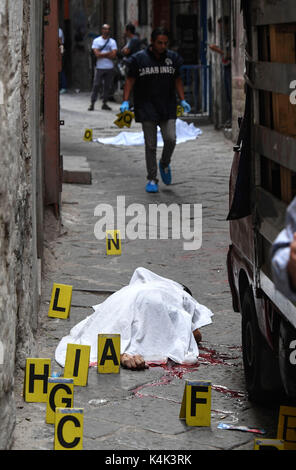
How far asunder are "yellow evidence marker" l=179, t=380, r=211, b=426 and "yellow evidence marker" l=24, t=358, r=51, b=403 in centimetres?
63

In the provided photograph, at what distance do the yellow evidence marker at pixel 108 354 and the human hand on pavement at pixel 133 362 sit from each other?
74 mm

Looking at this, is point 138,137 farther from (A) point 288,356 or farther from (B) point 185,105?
(A) point 288,356

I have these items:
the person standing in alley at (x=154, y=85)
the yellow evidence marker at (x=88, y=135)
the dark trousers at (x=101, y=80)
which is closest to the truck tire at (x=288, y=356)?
the person standing in alley at (x=154, y=85)

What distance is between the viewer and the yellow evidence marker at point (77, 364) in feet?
15.1

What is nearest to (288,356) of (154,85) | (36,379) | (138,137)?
(36,379)

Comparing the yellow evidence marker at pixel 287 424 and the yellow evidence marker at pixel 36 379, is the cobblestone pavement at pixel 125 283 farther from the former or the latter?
the yellow evidence marker at pixel 287 424

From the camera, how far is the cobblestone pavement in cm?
404

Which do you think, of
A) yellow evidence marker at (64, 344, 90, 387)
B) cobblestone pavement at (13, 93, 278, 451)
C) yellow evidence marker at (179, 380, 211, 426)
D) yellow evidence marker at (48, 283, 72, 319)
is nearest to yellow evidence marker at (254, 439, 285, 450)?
cobblestone pavement at (13, 93, 278, 451)

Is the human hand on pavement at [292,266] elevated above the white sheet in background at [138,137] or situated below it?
above

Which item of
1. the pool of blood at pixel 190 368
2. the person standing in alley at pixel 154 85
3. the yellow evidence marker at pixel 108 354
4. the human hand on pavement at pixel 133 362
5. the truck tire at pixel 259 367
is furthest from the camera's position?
the person standing in alley at pixel 154 85

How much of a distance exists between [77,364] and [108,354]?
23cm

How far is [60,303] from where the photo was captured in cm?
591
